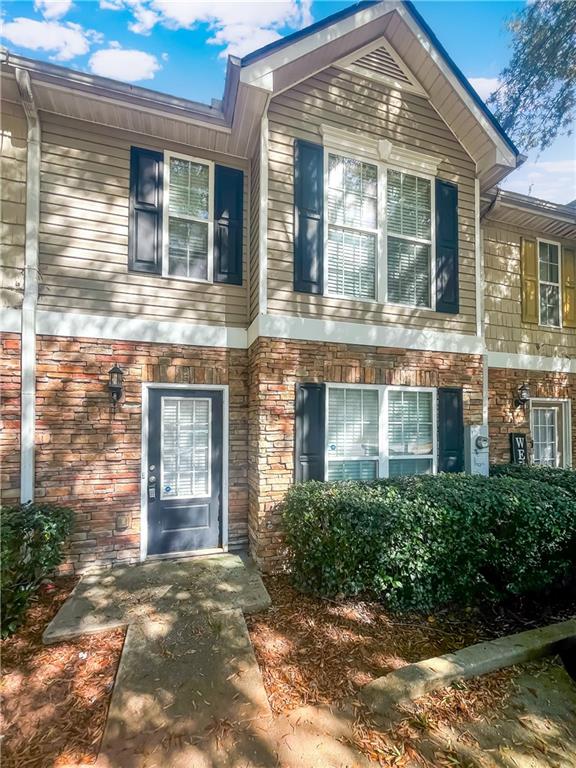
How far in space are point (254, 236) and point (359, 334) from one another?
2.01m

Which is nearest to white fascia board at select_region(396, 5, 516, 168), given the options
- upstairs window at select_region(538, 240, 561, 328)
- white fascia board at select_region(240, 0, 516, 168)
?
white fascia board at select_region(240, 0, 516, 168)

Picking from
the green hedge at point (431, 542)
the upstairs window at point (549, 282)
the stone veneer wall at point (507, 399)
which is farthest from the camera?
the upstairs window at point (549, 282)

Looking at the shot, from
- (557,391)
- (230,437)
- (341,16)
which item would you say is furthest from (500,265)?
(230,437)

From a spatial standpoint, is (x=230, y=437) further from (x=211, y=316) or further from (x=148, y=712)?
(x=148, y=712)

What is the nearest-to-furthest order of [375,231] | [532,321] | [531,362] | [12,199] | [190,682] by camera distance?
[190,682] → [12,199] → [375,231] → [531,362] → [532,321]

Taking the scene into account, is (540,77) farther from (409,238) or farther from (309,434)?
(309,434)

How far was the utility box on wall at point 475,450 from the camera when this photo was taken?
5.46 m

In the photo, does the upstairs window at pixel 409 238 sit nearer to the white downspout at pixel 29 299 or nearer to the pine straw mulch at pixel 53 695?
the white downspout at pixel 29 299

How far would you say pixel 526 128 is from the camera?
7891 millimetres

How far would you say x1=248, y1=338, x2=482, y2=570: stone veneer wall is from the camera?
4.44 m

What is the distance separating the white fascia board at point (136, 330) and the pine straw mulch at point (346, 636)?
315cm

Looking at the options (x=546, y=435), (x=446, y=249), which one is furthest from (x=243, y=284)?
(x=546, y=435)

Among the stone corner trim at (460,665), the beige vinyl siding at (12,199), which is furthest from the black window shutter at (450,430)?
the beige vinyl siding at (12,199)

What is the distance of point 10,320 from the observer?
426cm
